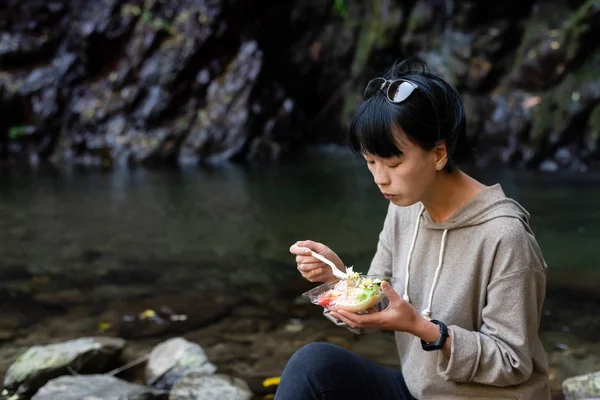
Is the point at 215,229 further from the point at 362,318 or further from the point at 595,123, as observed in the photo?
the point at 595,123

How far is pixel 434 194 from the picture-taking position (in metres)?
1.71

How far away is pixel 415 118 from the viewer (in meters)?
1.54

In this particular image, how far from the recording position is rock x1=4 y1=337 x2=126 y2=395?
3098mm

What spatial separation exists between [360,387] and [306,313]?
2.49 meters

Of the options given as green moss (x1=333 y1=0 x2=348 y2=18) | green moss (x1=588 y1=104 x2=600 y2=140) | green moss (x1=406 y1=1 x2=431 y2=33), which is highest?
green moss (x1=333 y1=0 x2=348 y2=18)

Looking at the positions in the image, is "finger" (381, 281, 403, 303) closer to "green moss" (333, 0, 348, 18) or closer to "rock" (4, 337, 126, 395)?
"rock" (4, 337, 126, 395)

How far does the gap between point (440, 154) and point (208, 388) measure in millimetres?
1767

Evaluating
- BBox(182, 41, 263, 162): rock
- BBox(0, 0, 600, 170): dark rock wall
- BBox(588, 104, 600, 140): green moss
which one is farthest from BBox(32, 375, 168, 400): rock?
BBox(182, 41, 263, 162): rock

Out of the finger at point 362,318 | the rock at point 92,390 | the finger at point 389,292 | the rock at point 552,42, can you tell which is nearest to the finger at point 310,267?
the finger at point 362,318

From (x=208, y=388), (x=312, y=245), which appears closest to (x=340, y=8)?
(x=208, y=388)

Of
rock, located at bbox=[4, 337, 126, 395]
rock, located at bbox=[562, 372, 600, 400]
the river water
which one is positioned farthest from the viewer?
the river water

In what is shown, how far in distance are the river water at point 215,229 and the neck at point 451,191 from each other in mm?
2454

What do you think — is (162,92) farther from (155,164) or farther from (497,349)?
(497,349)

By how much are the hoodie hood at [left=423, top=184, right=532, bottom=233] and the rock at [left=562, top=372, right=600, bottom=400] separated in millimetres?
1389
